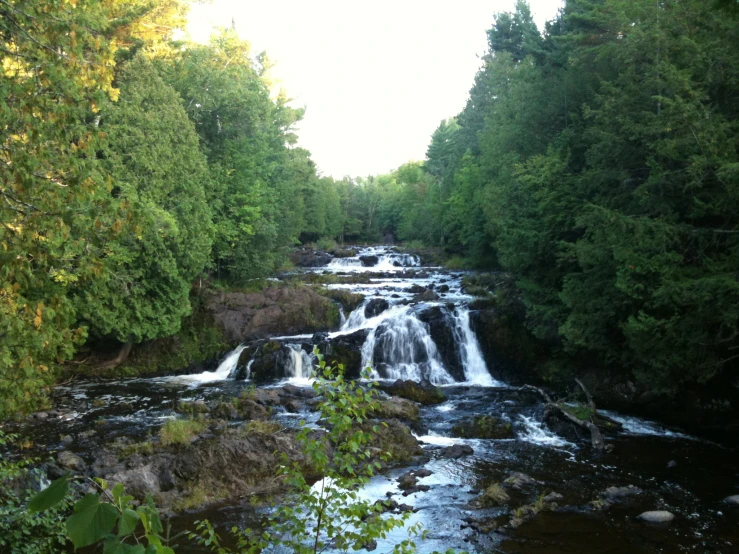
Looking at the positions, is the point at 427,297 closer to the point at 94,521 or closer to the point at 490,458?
the point at 490,458

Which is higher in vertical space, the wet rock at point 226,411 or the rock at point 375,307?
the rock at point 375,307

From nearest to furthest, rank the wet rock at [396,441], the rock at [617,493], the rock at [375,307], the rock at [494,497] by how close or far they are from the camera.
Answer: the rock at [494,497] < the rock at [617,493] < the wet rock at [396,441] < the rock at [375,307]

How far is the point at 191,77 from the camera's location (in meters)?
23.6

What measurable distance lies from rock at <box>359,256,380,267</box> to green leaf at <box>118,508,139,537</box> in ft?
127

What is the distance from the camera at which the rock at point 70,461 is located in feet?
35.3

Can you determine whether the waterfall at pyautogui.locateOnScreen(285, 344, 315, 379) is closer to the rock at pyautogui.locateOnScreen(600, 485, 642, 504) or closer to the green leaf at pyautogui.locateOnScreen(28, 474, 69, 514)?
the rock at pyautogui.locateOnScreen(600, 485, 642, 504)

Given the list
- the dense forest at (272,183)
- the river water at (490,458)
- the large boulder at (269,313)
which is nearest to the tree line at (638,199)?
the dense forest at (272,183)

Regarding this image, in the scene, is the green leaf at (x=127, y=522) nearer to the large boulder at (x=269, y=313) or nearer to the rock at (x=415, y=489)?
the rock at (x=415, y=489)

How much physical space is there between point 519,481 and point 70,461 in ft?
29.2

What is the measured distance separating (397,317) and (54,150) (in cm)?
1736

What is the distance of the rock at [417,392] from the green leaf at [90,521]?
1546 centimetres

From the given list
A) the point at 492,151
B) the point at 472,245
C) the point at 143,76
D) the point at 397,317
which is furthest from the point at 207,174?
the point at 472,245

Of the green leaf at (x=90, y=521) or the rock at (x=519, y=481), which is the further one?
the rock at (x=519, y=481)

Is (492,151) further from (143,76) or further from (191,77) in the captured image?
(143,76)
